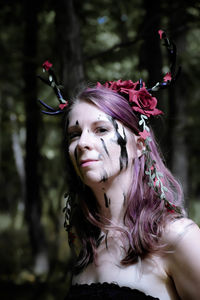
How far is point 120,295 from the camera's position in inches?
64.7

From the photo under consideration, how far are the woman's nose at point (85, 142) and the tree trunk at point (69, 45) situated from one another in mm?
1220

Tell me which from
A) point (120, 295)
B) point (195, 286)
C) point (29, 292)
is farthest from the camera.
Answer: point (29, 292)

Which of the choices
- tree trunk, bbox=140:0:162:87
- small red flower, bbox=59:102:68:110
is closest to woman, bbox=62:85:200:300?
small red flower, bbox=59:102:68:110

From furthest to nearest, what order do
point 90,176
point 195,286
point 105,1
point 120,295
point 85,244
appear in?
1. point 105,1
2. point 85,244
3. point 90,176
4. point 120,295
5. point 195,286

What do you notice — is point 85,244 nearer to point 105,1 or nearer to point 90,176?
point 90,176

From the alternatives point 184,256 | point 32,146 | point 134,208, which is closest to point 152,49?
point 134,208

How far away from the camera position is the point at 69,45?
9.73 ft

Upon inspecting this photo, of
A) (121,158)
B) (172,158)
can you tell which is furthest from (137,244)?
(172,158)

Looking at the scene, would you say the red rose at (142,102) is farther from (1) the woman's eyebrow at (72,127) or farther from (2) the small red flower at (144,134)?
(1) the woman's eyebrow at (72,127)

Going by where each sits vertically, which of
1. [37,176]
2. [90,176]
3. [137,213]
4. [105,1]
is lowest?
[37,176]

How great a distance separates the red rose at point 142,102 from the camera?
1.85 m

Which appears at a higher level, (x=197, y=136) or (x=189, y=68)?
(x=189, y=68)

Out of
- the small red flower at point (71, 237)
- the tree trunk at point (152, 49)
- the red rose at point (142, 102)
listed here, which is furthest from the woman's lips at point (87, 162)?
the tree trunk at point (152, 49)

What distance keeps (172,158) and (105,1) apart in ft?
9.68
